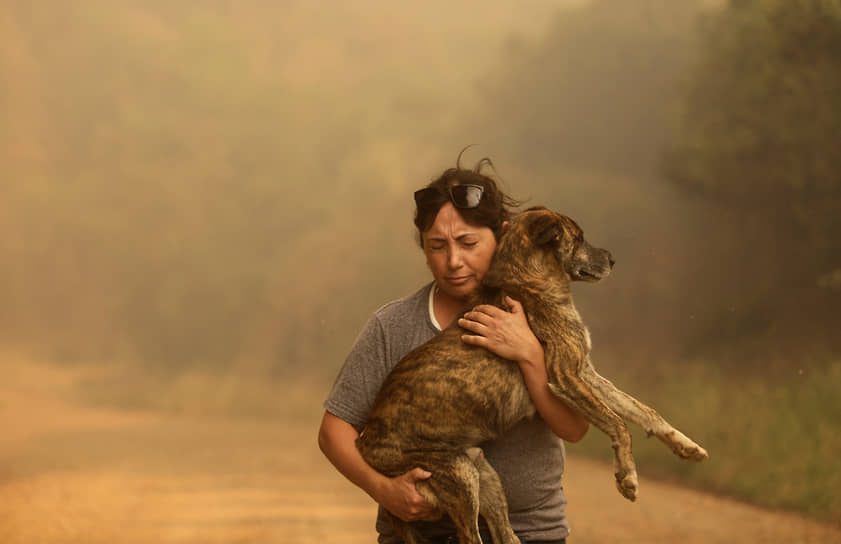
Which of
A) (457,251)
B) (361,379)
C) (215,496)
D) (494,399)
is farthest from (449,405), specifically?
(215,496)

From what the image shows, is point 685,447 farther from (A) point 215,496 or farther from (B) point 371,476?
(A) point 215,496

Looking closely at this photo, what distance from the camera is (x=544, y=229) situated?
272cm

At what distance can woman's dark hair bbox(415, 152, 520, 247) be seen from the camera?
278cm

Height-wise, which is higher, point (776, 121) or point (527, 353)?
point (776, 121)

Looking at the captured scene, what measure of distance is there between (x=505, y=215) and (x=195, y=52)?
25.0 ft

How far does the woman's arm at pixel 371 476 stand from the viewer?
8.40 ft

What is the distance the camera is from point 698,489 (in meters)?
7.71

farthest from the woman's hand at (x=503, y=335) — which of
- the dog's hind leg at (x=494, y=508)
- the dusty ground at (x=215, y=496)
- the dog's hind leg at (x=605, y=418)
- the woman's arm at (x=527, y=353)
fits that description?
the dusty ground at (x=215, y=496)

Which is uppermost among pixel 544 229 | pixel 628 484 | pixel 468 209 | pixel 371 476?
Result: pixel 468 209

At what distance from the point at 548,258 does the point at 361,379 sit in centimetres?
71

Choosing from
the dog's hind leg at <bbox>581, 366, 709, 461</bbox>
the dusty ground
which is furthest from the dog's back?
the dusty ground

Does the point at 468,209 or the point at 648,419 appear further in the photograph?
the point at 468,209

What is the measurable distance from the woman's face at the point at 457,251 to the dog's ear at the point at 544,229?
0.58ft

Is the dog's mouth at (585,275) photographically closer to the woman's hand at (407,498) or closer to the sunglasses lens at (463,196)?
the sunglasses lens at (463,196)
